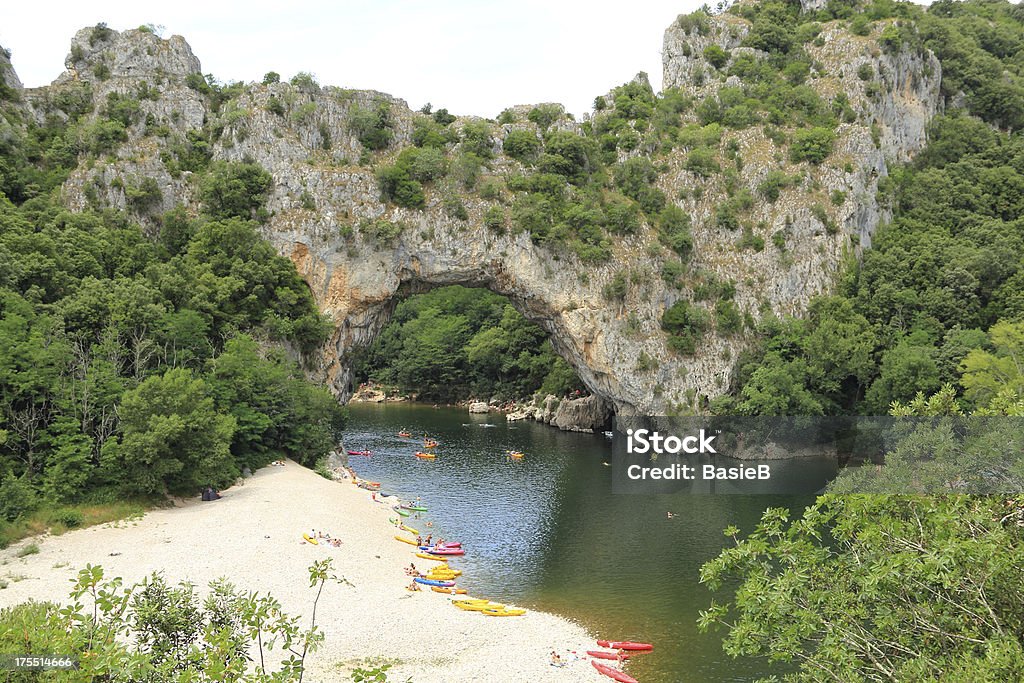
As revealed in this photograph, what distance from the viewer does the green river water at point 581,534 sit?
2127cm

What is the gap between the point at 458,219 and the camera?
161 feet

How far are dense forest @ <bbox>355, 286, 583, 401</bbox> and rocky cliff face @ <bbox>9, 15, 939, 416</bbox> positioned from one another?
1726cm

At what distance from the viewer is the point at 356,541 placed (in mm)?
28219

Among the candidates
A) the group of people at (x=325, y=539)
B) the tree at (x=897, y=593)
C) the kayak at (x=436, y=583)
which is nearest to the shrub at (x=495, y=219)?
the group of people at (x=325, y=539)

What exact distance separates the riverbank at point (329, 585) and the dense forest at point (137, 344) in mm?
2414

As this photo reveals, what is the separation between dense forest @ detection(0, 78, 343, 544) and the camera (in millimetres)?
27875

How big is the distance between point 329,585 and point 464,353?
62.0m

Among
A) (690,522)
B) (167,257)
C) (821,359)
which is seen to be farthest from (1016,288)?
(167,257)

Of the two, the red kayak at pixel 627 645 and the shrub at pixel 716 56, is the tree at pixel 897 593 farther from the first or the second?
the shrub at pixel 716 56

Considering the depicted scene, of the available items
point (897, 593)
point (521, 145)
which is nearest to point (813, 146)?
point (521, 145)

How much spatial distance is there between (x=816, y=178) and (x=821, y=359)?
16.0m

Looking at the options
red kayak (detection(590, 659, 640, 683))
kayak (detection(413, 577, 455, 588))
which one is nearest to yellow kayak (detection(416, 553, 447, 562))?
kayak (detection(413, 577, 455, 588))

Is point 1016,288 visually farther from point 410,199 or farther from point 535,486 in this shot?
point 410,199

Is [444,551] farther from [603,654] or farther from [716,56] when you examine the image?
[716,56]
